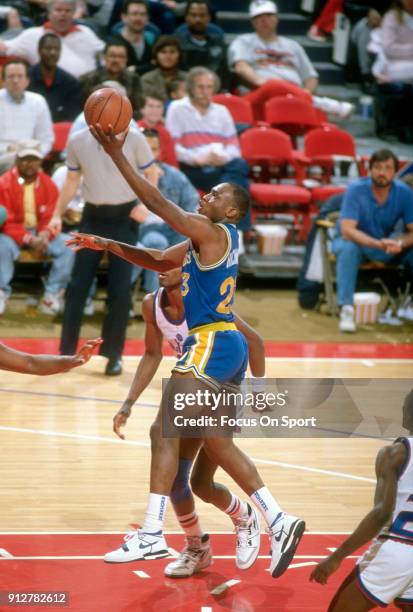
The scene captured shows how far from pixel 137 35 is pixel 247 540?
8.91 metres

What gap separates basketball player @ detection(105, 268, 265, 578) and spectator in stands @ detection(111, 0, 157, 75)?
751 cm

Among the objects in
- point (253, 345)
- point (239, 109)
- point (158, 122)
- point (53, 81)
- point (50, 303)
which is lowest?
point (50, 303)

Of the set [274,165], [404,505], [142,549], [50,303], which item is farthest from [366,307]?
[404,505]

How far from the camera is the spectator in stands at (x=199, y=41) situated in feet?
43.7

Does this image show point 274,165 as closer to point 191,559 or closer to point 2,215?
point 2,215

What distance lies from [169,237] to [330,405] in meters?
2.85

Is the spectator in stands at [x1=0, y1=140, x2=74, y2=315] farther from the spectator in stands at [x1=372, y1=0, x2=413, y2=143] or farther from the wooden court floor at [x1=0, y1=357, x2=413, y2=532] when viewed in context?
the spectator in stands at [x1=372, y1=0, x2=413, y2=143]

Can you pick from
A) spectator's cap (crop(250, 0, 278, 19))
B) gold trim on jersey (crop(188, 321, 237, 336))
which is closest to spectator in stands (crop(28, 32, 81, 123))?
spectator's cap (crop(250, 0, 278, 19))

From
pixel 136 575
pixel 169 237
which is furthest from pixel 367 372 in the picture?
pixel 136 575

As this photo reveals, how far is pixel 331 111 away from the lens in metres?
14.1

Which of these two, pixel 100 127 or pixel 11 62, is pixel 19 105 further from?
pixel 100 127

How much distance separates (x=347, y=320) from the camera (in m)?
10.6

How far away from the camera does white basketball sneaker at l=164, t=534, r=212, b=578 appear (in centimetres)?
524

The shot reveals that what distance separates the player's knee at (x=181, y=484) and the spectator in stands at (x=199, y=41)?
8693mm
